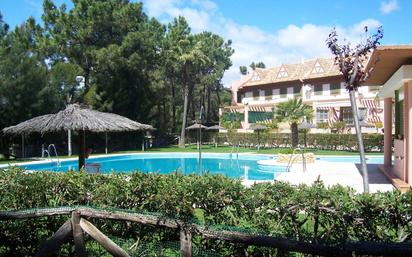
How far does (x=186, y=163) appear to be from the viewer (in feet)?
85.0

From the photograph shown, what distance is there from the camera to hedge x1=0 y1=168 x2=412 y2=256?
3814 mm

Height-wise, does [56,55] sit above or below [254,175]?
above

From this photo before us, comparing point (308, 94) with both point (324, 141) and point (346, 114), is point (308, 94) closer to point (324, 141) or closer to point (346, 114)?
point (346, 114)

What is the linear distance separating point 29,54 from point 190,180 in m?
25.9

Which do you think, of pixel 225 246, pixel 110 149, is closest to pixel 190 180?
pixel 225 246

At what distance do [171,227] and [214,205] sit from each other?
2.49 feet

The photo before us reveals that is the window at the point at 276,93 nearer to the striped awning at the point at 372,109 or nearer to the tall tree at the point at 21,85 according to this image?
the striped awning at the point at 372,109

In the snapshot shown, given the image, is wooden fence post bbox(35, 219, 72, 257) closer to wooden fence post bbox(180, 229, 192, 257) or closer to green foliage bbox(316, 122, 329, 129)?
wooden fence post bbox(180, 229, 192, 257)

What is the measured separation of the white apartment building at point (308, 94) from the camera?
35125 mm

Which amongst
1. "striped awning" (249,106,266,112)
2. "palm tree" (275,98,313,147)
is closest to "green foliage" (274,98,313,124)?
"palm tree" (275,98,313,147)

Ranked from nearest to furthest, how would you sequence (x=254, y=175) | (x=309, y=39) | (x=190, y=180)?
(x=190, y=180) < (x=254, y=175) < (x=309, y=39)

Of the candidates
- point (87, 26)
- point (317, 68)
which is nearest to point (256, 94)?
point (317, 68)

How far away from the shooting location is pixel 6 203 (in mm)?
5484

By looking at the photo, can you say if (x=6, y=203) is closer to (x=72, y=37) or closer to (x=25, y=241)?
(x=25, y=241)
